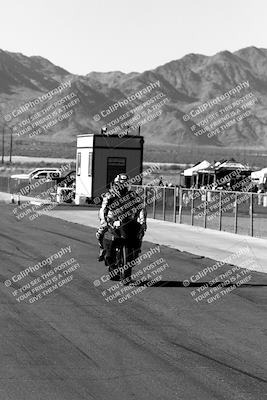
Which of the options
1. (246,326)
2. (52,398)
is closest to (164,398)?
(52,398)

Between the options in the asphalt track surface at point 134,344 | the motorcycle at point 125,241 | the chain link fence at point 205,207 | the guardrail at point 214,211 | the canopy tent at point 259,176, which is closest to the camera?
the asphalt track surface at point 134,344

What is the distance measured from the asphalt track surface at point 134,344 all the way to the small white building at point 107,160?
95.9 feet

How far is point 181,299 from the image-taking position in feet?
47.1

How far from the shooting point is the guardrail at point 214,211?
102 feet

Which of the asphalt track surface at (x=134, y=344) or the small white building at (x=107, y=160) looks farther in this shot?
the small white building at (x=107, y=160)

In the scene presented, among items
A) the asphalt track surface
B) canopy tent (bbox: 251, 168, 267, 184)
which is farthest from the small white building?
the asphalt track surface

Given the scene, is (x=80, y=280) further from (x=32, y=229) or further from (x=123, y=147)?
(x=123, y=147)

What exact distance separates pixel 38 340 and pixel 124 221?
5.59m

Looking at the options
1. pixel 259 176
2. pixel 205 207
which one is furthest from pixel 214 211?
pixel 259 176

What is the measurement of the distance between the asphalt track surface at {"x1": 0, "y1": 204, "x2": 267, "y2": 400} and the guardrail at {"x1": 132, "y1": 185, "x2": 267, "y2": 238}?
46.0 feet

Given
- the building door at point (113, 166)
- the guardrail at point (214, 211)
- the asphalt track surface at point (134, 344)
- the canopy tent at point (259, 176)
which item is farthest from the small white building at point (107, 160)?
the asphalt track surface at point (134, 344)

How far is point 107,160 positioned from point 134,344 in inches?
1434

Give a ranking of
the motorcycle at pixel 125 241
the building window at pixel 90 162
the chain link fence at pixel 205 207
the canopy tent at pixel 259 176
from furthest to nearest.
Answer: the canopy tent at pixel 259 176
the building window at pixel 90 162
the chain link fence at pixel 205 207
the motorcycle at pixel 125 241

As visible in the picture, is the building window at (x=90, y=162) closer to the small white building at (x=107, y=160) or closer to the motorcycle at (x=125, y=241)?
the small white building at (x=107, y=160)
